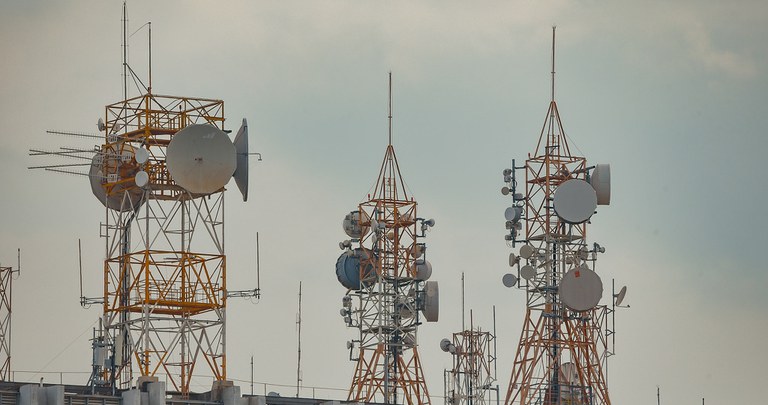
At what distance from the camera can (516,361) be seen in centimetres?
10162

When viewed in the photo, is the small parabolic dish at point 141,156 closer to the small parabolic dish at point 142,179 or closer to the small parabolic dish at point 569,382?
the small parabolic dish at point 142,179

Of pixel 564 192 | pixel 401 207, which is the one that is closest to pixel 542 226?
pixel 564 192

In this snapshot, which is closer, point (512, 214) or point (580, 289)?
point (580, 289)

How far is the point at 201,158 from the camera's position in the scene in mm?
85938

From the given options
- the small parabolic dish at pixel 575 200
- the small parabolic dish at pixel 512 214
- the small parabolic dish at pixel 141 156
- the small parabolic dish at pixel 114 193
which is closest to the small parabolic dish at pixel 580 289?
the small parabolic dish at pixel 575 200

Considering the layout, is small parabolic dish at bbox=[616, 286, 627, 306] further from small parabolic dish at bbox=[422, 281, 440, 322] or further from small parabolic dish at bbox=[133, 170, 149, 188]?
small parabolic dish at bbox=[133, 170, 149, 188]

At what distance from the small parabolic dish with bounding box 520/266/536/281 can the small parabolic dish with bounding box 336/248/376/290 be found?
1539cm

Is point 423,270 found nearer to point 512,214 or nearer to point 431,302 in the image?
point 431,302

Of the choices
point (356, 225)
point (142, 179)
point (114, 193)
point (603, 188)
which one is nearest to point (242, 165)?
point (142, 179)

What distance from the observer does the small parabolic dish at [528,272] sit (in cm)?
10269

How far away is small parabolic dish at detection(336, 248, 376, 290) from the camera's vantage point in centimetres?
11688

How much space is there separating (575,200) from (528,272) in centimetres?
445

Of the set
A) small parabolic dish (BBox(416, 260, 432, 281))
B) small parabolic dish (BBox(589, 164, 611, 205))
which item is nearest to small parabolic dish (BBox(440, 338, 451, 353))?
small parabolic dish (BBox(416, 260, 432, 281))

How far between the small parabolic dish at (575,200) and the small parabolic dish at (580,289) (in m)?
2.49
